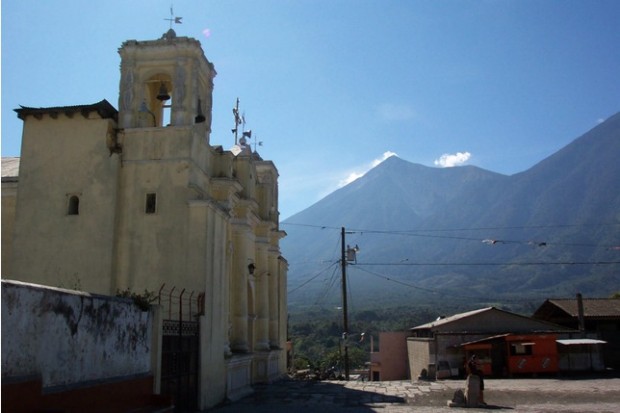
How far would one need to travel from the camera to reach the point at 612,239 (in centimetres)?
14825

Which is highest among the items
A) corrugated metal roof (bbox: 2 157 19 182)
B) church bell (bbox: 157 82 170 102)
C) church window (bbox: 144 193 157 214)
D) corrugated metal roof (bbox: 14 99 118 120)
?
church bell (bbox: 157 82 170 102)

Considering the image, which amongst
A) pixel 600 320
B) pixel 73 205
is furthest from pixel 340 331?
pixel 73 205

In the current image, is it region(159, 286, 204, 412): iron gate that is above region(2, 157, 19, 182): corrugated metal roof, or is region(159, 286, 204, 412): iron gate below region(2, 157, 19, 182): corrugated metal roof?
below

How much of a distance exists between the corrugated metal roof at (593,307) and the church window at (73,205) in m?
25.7

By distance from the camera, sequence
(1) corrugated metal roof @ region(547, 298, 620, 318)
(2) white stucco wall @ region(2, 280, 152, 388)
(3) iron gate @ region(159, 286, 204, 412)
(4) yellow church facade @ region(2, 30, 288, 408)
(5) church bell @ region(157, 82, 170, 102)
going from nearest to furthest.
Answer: (2) white stucco wall @ region(2, 280, 152, 388) → (3) iron gate @ region(159, 286, 204, 412) → (4) yellow church facade @ region(2, 30, 288, 408) → (5) church bell @ region(157, 82, 170, 102) → (1) corrugated metal roof @ region(547, 298, 620, 318)

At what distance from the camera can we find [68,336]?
26.5ft

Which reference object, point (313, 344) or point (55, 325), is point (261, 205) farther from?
point (313, 344)

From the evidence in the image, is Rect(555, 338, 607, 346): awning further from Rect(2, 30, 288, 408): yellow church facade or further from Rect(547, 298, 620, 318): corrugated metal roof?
Rect(2, 30, 288, 408): yellow church facade

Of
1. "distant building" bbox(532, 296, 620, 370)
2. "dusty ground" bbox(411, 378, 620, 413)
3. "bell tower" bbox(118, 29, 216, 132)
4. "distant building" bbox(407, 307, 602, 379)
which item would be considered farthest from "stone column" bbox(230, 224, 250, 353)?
"distant building" bbox(532, 296, 620, 370)

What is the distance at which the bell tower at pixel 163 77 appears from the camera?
55.6 ft

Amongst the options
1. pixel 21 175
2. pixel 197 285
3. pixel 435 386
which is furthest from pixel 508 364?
pixel 21 175

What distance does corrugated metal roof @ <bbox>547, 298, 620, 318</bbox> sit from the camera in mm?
30797

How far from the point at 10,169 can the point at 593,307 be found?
29.2 metres

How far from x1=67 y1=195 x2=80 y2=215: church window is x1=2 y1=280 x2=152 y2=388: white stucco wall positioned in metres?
6.89
